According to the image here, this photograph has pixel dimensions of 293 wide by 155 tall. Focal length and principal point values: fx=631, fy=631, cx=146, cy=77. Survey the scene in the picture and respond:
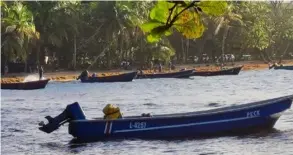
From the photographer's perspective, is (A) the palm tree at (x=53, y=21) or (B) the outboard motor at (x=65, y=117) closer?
(B) the outboard motor at (x=65, y=117)

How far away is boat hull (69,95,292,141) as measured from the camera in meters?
21.4

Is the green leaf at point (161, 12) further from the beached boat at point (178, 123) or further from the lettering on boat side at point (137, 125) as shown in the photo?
the lettering on boat side at point (137, 125)

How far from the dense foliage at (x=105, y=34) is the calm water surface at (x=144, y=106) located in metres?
5.03

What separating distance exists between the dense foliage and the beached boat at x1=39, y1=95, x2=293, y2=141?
20180 millimetres

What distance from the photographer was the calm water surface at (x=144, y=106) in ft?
66.4

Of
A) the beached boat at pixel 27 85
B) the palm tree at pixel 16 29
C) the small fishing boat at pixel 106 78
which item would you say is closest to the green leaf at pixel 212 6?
the beached boat at pixel 27 85

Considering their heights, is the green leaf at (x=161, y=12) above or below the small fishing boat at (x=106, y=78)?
above

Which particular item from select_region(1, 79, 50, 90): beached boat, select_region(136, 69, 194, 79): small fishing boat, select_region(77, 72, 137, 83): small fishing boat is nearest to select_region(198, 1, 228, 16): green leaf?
select_region(1, 79, 50, 90): beached boat

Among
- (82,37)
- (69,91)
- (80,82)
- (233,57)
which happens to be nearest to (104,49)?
(82,37)

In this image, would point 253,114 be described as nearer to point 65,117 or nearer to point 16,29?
point 65,117

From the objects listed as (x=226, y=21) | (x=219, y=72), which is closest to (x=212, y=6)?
(x=219, y=72)

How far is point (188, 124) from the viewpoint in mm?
22250

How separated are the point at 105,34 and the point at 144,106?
91.6 feet

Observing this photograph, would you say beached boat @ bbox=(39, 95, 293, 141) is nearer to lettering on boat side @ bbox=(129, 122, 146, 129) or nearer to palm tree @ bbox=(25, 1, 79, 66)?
lettering on boat side @ bbox=(129, 122, 146, 129)
